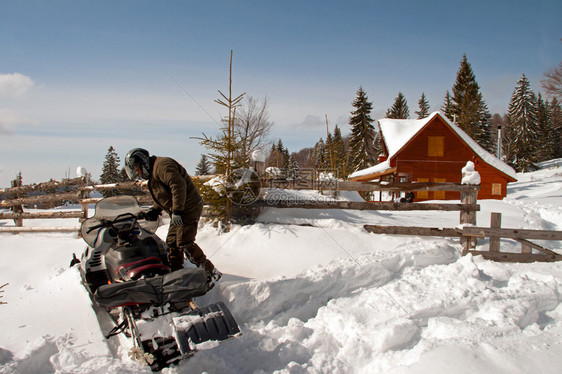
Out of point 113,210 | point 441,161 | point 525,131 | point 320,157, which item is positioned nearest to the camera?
point 113,210

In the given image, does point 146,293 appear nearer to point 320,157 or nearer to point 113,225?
point 113,225

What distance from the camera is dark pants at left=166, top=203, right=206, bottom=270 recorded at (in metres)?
4.38

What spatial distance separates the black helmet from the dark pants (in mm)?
806

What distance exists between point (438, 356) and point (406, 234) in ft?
12.3

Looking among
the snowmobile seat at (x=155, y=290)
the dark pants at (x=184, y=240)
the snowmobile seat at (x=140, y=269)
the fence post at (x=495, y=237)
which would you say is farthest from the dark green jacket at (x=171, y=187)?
the fence post at (x=495, y=237)

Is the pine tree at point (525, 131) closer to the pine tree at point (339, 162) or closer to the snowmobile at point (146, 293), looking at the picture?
the pine tree at point (339, 162)

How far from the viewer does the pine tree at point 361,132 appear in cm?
3575

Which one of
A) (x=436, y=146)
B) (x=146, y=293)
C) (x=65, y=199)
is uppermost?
(x=436, y=146)

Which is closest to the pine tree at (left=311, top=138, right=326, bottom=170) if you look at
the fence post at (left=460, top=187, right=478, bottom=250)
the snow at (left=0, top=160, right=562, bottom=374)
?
the fence post at (left=460, top=187, right=478, bottom=250)

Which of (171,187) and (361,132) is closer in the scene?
(171,187)

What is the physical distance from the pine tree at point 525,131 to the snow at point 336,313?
45.6 meters

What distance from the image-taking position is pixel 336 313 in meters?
3.76

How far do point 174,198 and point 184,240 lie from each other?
673 millimetres

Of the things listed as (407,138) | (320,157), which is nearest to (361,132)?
(407,138)
